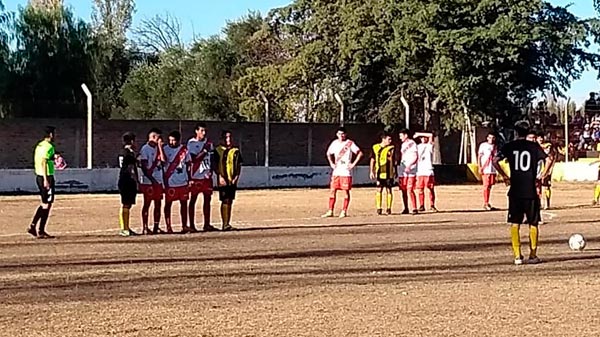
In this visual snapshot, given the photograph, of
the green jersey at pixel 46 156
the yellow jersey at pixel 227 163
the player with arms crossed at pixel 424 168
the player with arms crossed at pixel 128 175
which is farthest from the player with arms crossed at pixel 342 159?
the green jersey at pixel 46 156

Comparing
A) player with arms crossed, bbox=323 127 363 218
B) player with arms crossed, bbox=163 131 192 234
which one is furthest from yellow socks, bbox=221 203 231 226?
player with arms crossed, bbox=323 127 363 218

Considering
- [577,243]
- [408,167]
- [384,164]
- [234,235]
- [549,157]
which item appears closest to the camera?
[577,243]

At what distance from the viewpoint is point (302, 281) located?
38.3 ft

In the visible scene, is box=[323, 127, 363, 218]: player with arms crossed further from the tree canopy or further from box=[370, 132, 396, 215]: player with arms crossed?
the tree canopy

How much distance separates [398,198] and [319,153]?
61.4ft

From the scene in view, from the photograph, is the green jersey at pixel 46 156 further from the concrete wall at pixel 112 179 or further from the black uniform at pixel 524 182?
A: the concrete wall at pixel 112 179

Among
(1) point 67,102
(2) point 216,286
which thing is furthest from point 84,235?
(1) point 67,102

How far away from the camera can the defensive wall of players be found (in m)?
35.7

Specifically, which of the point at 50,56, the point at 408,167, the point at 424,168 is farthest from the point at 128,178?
the point at 50,56

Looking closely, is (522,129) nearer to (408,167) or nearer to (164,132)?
(408,167)

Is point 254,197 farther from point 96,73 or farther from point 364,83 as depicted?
point 96,73

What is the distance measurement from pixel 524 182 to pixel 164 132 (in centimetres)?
3503

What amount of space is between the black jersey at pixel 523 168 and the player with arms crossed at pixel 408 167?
9.61 metres

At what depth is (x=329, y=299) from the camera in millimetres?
10195
